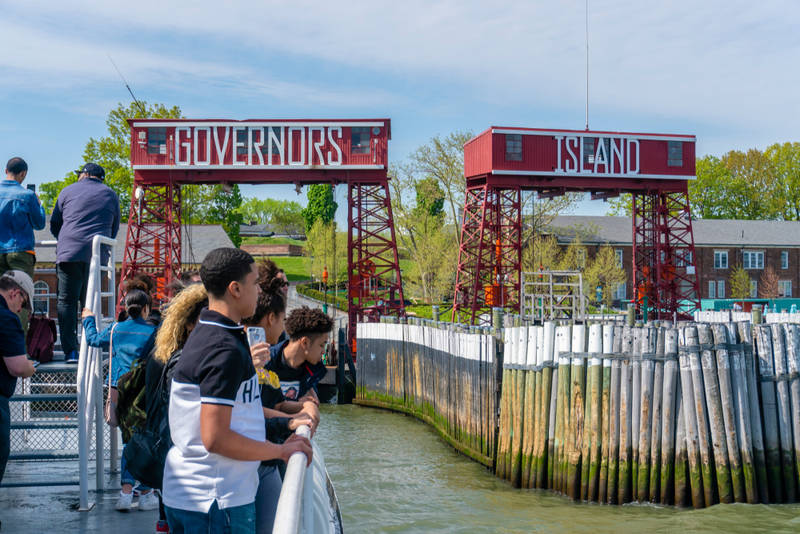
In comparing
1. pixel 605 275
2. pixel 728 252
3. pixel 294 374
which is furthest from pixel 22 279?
pixel 728 252

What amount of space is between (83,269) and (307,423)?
533cm

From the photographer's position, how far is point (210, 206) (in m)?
55.9

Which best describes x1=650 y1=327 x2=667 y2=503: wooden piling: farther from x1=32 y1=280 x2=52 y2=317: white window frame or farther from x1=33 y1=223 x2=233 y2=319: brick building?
x1=33 y1=223 x2=233 y2=319: brick building

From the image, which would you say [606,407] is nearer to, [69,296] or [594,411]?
[594,411]

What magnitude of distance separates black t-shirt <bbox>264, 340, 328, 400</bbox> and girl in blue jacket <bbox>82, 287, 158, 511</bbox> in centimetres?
150

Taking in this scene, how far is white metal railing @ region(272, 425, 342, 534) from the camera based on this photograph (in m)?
2.37

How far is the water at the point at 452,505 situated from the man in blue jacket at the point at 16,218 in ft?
21.3

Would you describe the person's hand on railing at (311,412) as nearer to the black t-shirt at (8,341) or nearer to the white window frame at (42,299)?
the black t-shirt at (8,341)

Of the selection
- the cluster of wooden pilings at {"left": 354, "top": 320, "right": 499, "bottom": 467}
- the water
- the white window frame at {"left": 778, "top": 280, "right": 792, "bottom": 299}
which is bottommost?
the water

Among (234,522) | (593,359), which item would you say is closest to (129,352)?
(234,522)

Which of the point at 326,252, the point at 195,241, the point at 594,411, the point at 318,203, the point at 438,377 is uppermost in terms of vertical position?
the point at 318,203

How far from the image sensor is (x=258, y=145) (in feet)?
98.5

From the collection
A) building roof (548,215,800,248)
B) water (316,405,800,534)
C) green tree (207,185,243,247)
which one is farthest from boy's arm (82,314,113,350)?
building roof (548,215,800,248)

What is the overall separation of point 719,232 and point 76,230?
233ft
